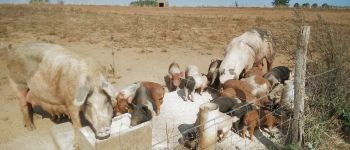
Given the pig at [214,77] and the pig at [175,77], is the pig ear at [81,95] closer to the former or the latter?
the pig at [175,77]

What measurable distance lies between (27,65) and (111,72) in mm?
4660

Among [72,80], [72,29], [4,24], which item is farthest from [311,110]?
[4,24]

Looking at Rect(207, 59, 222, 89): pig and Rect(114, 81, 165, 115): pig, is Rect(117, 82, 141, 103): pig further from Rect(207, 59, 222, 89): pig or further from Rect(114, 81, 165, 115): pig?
Rect(207, 59, 222, 89): pig

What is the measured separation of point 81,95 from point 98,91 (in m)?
0.30

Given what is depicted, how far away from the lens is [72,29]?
19984mm

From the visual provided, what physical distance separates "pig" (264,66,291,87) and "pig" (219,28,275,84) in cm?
73

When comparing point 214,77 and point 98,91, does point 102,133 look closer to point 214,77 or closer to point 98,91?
point 98,91

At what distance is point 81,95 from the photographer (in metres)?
5.45

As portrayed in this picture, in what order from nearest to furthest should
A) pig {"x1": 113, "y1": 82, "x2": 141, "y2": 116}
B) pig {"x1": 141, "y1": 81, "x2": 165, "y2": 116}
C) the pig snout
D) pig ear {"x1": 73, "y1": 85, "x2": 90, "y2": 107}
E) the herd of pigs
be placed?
the pig snout → pig ear {"x1": 73, "y1": 85, "x2": 90, "y2": 107} → the herd of pigs → pig {"x1": 141, "y1": 81, "x2": 165, "y2": 116} → pig {"x1": 113, "y1": 82, "x2": 141, "y2": 116}

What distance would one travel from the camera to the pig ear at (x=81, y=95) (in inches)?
213

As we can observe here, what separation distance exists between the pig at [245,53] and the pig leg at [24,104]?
14.7ft

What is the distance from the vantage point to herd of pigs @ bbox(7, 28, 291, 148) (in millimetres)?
5645

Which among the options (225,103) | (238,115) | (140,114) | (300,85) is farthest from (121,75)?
(300,85)

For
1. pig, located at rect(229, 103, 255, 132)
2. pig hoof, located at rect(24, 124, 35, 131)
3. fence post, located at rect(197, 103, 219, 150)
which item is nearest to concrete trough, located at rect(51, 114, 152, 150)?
fence post, located at rect(197, 103, 219, 150)
